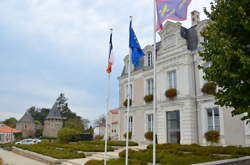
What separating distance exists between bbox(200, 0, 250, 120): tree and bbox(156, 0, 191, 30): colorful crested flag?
1018 mm

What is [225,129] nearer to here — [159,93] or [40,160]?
[159,93]

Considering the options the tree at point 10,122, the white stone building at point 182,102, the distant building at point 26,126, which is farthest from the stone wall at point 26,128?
the white stone building at point 182,102

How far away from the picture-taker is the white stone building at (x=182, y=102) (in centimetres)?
1433

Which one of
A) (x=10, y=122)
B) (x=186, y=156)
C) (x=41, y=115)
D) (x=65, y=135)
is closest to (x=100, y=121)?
(x=41, y=115)

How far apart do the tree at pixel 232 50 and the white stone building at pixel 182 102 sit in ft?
26.3

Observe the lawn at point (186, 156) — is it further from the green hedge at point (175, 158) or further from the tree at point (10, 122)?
the tree at point (10, 122)

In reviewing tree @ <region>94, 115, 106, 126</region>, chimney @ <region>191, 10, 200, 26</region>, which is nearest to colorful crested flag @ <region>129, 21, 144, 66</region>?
chimney @ <region>191, 10, 200, 26</region>

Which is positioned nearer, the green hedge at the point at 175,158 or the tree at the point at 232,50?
the tree at the point at 232,50

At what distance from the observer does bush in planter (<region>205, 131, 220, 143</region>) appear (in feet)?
47.2

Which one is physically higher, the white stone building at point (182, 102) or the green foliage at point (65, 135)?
the white stone building at point (182, 102)

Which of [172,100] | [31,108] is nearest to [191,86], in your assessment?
[172,100]

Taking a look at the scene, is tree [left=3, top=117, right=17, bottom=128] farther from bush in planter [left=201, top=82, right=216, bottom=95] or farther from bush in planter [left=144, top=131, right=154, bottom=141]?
bush in planter [left=201, top=82, right=216, bottom=95]

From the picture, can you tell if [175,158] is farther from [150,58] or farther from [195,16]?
[195,16]

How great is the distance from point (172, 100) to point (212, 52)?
10.7 metres
